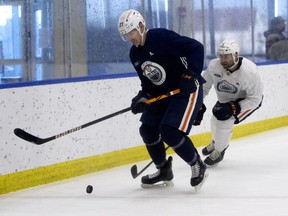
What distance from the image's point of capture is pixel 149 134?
4.23m

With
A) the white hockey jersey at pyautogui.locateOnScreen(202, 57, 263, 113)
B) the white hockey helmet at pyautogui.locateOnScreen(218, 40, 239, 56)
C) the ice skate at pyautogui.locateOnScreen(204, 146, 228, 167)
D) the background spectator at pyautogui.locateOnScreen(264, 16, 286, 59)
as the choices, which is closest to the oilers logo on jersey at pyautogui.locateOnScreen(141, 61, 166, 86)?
the white hockey helmet at pyautogui.locateOnScreen(218, 40, 239, 56)

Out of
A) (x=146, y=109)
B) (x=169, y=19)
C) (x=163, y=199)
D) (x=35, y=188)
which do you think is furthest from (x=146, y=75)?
(x=169, y=19)

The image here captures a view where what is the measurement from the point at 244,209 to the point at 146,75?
896mm

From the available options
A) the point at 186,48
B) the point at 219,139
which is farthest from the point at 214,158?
the point at 186,48

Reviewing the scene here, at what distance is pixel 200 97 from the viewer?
415 centimetres

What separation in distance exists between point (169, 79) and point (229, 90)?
1.00 metres

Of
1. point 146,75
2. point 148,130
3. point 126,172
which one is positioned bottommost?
point 126,172

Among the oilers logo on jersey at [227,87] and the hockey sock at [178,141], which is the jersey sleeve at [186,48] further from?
the oilers logo on jersey at [227,87]

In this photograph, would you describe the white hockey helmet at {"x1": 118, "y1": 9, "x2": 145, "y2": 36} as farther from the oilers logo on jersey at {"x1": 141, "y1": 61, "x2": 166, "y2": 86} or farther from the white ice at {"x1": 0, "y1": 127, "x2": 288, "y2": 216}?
the white ice at {"x1": 0, "y1": 127, "x2": 288, "y2": 216}

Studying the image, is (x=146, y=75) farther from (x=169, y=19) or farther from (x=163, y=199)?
(x=169, y=19)

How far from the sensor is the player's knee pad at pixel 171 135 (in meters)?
3.98

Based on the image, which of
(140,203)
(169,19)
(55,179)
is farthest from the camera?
(169,19)

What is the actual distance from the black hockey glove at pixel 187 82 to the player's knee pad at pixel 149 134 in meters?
0.31

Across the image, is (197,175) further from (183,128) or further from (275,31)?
(275,31)
